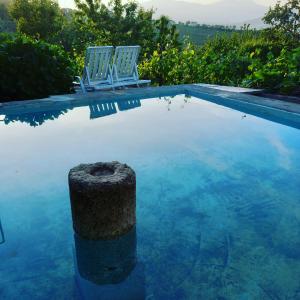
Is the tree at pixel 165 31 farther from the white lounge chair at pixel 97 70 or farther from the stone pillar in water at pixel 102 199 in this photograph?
the stone pillar in water at pixel 102 199

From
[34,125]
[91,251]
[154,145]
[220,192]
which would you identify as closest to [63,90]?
[34,125]

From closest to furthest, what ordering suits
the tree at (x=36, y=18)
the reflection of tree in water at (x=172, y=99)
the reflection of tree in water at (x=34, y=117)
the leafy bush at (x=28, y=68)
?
the reflection of tree in water at (x=34, y=117) < the leafy bush at (x=28, y=68) < the reflection of tree in water at (x=172, y=99) < the tree at (x=36, y=18)

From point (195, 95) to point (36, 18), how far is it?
1987cm

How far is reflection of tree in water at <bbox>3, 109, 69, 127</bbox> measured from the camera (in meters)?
5.69

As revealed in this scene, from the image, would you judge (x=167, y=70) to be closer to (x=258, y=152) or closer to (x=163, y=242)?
(x=258, y=152)

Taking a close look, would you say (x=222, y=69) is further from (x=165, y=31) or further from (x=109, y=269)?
(x=165, y=31)

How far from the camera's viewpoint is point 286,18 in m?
Result: 20.4

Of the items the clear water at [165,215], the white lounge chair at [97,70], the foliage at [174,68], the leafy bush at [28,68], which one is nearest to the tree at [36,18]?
the foliage at [174,68]

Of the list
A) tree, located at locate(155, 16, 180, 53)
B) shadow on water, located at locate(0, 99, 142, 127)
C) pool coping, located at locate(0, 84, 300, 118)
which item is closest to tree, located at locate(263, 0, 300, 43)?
tree, located at locate(155, 16, 180, 53)

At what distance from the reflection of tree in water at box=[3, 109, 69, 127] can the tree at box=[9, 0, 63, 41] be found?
1917 cm

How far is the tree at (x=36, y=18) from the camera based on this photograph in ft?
76.2

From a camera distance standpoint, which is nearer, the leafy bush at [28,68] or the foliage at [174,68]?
the leafy bush at [28,68]

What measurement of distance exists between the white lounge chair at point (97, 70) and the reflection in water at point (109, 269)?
5.37m

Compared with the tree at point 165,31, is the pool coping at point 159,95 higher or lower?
lower
